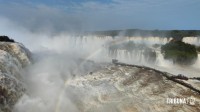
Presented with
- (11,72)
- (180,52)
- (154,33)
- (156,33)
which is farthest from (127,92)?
(156,33)

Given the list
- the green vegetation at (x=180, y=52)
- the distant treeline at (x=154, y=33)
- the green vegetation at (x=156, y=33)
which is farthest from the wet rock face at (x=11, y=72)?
the distant treeline at (x=154, y=33)

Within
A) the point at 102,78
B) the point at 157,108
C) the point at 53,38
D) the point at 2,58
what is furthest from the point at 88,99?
the point at 53,38

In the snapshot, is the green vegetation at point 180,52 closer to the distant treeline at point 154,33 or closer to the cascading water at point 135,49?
the cascading water at point 135,49

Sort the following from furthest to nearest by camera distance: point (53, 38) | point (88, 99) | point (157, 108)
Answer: point (53, 38) < point (88, 99) < point (157, 108)


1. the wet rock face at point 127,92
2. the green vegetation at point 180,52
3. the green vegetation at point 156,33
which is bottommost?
the green vegetation at point 180,52

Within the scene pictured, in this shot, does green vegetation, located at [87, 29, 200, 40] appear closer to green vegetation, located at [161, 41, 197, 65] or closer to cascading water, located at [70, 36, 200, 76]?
cascading water, located at [70, 36, 200, 76]

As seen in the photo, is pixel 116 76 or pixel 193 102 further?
pixel 116 76

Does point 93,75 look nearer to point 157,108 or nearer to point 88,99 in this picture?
point 88,99

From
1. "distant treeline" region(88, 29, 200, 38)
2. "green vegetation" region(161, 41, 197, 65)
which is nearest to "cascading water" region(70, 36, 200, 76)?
"green vegetation" region(161, 41, 197, 65)

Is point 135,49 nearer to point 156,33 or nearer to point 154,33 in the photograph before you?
point 154,33
